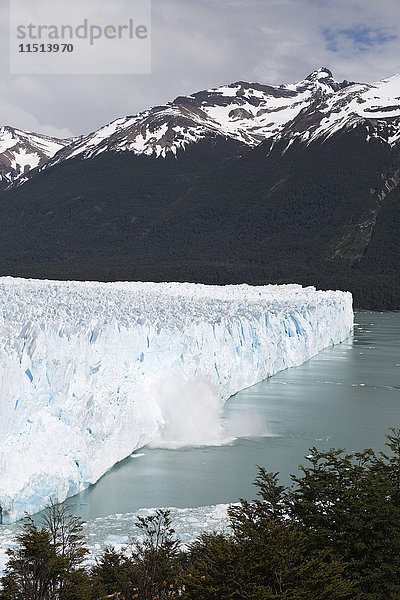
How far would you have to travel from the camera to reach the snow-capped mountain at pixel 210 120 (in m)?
104

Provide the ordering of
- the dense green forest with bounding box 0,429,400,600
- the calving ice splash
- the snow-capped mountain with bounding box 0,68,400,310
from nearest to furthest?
the dense green forest with bounding box 0,429,400,600 → the calving ice splash → the snow-capped mountain with bounding box 0,68,400,310

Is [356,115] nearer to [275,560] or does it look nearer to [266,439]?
[266,439]

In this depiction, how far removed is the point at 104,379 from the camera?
9961 mm

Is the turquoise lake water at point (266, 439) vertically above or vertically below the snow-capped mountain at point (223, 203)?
below


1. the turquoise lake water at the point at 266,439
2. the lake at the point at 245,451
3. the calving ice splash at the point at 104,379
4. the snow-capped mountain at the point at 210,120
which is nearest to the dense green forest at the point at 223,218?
the snow-capped mountain at the point at 210,120

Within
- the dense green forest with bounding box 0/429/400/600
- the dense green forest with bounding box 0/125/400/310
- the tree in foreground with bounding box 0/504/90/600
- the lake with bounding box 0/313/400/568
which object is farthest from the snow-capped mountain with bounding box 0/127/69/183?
the dense green forest with bounding box 0/429/400/600

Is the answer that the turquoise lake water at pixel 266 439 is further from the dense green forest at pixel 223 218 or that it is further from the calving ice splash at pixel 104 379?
the dense green forest at pixel 223 218

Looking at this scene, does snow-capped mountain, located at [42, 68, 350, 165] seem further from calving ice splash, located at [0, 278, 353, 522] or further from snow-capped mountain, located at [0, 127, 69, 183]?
calving ice splash, located at [0, 278, 353, 522]

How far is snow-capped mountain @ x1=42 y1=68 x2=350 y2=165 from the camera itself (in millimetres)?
103562

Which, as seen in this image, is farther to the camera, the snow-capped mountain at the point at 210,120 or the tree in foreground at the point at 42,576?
the snow-capped mountain at the point at 210,120

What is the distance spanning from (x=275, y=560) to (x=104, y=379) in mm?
5718

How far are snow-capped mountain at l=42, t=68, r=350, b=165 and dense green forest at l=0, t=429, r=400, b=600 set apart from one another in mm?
95600

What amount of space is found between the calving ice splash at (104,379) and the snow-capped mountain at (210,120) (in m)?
86.2

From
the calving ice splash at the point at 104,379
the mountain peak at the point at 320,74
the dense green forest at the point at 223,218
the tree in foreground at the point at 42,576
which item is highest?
the mountain peak at the point at 320,74
